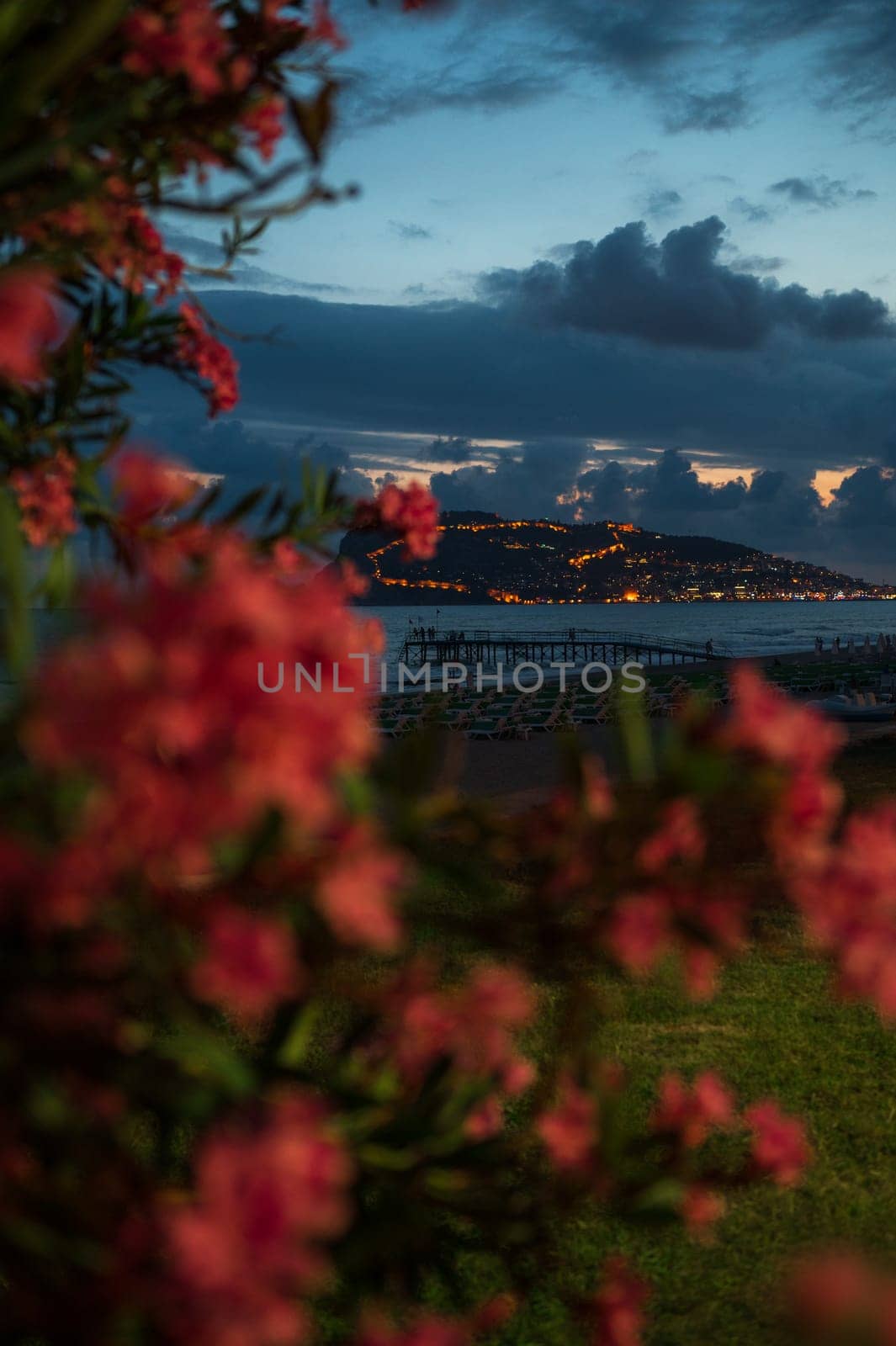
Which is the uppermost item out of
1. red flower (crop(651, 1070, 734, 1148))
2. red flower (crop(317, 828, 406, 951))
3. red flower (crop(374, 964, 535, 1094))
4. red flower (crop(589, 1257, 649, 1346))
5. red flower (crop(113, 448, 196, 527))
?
red flower (crop(113, 448, 196, 527))

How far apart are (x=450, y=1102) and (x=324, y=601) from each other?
2.67ft

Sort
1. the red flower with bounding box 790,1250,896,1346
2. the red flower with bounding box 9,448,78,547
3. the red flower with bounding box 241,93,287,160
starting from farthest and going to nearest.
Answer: the red flower with bounding box 9,448,78,547
the red flower with bounding box 241,93,287,160
the red flower with bounding box 790,1250,896,1346


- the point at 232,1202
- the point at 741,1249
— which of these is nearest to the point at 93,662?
the point at 232,1202

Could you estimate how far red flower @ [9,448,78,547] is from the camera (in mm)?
2105

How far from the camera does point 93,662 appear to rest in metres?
0.73

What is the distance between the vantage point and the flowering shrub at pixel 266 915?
2.48 ft

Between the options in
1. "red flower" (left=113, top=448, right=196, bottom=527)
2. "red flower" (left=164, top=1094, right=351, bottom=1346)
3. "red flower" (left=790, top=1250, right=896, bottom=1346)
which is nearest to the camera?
"red flower" (left=790, top=1250, right=896, bottom=1346)

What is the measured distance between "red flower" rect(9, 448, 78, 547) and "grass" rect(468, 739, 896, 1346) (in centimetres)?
191

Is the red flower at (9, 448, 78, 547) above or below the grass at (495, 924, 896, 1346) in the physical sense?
above

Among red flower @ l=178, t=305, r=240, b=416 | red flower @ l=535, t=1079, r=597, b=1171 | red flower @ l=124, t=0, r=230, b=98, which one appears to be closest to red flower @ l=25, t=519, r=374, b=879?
red flower @ l=535, t=1079, r=597, b=1171

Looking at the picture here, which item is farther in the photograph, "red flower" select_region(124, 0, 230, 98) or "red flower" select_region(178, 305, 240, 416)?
"red flower" select_region(178, 305, 240, 416)

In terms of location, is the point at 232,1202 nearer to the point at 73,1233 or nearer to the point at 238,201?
the point at 73,1233

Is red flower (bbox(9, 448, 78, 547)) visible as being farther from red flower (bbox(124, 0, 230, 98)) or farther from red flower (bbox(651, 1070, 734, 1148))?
red flower (bbox(651, 1070, 734, 1148))

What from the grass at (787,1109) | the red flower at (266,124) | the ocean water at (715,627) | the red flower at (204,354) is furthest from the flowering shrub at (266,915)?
the ocean water at (715,627)
